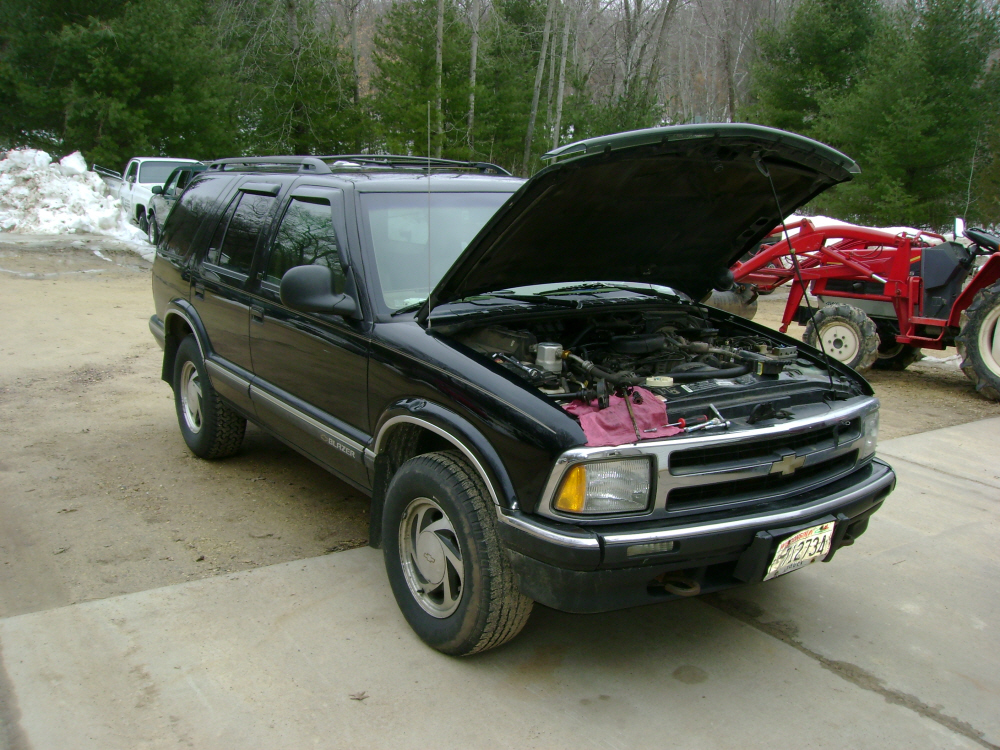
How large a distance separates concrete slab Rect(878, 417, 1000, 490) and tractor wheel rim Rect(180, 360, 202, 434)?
510 cm

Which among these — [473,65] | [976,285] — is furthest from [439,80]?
[976,285]

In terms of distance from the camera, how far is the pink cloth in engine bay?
8.94ft

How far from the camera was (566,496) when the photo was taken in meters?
2.70

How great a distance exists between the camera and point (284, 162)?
4793 mm

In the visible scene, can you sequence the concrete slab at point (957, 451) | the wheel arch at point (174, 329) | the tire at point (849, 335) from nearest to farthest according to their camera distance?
the wheel arch at point (174, 329) < the concrete slab at point (957, 451) < the tire at point (849, 335)

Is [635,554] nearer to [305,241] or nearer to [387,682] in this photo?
[387,682]

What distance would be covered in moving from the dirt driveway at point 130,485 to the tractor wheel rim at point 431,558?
980 millimetres

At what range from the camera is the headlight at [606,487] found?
8.83 feet

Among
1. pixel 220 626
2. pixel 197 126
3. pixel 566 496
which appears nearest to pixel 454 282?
pixel 566 496

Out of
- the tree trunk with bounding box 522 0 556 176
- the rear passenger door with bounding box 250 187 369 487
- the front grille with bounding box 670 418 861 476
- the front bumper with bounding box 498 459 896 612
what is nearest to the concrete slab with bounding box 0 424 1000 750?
the front bumper with bounding box 498 459 896 612

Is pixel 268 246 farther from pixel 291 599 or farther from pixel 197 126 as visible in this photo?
pixel 197 126

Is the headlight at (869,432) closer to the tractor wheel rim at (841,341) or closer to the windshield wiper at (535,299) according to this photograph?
the windshield wiper at (535,299)

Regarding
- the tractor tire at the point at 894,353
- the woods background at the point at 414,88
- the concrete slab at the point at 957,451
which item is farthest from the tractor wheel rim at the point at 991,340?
the woods background at the point at 414,88

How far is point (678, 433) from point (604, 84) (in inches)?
1866
